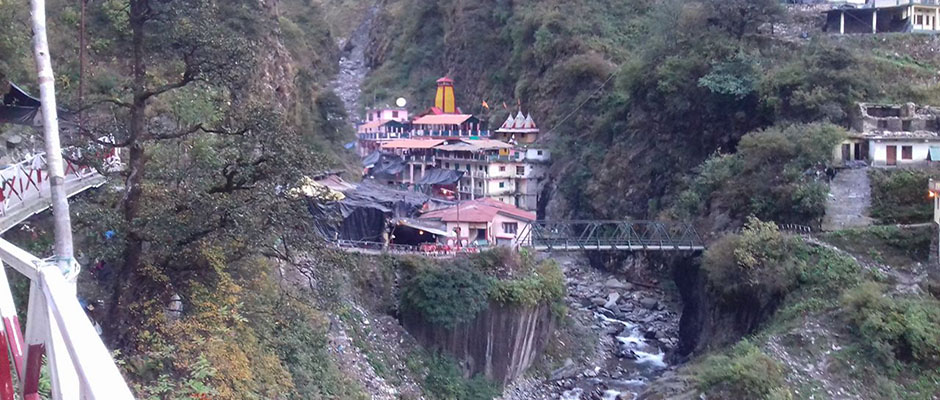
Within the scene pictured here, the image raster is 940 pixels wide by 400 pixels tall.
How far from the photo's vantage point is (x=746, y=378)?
16.2 m

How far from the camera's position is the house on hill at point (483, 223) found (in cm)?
2361

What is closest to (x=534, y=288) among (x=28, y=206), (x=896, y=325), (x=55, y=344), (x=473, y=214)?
(x=473, y=214)

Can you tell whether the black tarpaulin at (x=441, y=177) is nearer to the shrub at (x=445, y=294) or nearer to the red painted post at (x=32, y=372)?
the shrub at (x=445, y=294)

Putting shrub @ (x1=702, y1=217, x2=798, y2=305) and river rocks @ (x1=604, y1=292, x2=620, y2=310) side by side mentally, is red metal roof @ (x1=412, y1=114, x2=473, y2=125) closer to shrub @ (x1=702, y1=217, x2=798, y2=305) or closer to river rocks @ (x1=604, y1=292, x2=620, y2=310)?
river rocks @ (x1=604, y1=292, x2=620, y2=310)

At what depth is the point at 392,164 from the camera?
40438 mm

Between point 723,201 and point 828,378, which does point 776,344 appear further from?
point 723,201

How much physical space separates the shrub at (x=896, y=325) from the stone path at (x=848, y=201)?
13.6 feet

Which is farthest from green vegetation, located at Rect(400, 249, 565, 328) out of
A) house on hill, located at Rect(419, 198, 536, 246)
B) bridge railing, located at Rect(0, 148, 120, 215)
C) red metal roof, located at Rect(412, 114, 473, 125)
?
red metal roof, located at Rect(412, 114, 473, 125)

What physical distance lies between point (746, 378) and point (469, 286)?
6785 millimetres

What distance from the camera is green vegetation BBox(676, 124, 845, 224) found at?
72.4 ft

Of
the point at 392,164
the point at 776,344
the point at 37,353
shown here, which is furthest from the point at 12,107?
the point at 392,164

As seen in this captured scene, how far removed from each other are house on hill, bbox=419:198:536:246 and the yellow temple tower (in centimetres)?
2151

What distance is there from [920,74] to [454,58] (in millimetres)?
27167

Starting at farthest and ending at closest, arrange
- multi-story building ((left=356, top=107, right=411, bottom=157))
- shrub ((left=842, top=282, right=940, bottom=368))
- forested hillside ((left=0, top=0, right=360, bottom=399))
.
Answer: multi-story building ((left=356, top=107, right=411, bottom=157))
shrub ((left=842, top=282, right=940, bottom=368))
forested hillside ((left=0, top=0, right=360, bottom=399))
